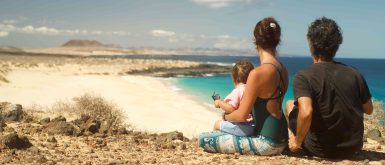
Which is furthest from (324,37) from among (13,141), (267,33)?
(13,141)

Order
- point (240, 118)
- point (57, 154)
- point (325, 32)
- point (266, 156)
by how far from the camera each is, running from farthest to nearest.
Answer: point (57, 154) < point (266, 156) < point (240, 118) < point (325, 32)

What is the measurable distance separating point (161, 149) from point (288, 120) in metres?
2.23

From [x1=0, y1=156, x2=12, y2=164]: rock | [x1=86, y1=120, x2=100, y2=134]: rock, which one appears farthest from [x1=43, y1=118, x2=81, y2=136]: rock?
[x1=0, y1=156, x2=12, y2=164]: rock

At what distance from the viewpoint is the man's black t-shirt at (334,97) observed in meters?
5.54

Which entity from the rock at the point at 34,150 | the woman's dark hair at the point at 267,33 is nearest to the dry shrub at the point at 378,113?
the woman's dark hair at the point at 267,33

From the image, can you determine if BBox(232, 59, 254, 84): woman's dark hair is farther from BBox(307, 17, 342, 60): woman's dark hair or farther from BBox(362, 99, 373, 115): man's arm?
BBox(362, 99, 373, 115): man's arm

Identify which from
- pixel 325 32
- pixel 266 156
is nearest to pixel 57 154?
pixel 266 156

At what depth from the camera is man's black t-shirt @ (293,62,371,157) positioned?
5.54 metres

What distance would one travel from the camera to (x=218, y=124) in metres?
6.40

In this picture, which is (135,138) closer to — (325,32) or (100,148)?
(100,148)

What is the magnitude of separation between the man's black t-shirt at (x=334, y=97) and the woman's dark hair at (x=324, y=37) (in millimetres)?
182

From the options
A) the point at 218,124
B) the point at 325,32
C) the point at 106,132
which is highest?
the point at 325,32

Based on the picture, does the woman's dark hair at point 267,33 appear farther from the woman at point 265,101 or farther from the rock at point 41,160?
the rock at point 41,160

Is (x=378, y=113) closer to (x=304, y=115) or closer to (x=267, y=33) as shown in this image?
(x=304, y=115)
